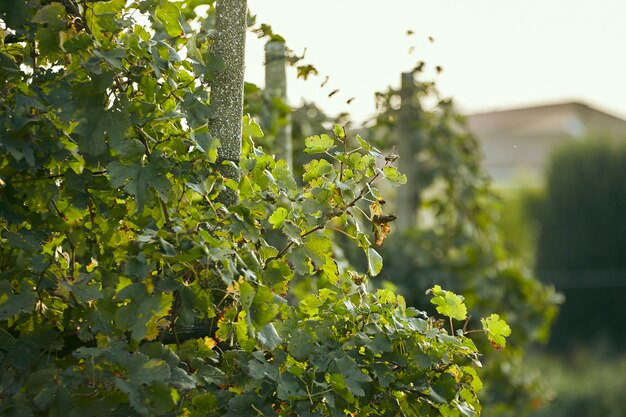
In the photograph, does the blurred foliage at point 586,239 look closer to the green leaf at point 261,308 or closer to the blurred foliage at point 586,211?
the blurred foliage at point 586,211

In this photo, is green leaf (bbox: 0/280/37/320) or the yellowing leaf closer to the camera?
green leaf (bbox: 0/280/37/320)

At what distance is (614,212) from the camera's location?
11664mm

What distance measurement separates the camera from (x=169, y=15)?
1.95 m

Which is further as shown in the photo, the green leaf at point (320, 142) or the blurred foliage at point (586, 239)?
the blurred foliage at point (586, 239)

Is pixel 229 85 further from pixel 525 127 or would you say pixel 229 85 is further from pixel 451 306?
pixel 525 127

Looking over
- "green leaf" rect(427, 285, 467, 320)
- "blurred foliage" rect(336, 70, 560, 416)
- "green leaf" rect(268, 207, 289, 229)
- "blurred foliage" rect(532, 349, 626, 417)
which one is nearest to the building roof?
"blurred foliage" rect(532, 349, 626, 417)

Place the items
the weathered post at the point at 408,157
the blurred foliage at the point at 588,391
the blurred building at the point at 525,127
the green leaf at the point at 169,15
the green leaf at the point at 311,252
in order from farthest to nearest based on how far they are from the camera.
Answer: the blurred building at the point at 525,127
the blurred foliage at the point at 588,391
the weathered post at the point at 408,157
the green leaf at the point at 169,15
the green leaf at the point at 311,252

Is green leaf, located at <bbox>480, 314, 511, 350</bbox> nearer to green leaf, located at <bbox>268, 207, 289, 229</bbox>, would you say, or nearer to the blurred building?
green leaf, located at <bbox>268, 207, 289, 229</bbox>

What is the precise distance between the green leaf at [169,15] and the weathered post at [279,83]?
0.80 m

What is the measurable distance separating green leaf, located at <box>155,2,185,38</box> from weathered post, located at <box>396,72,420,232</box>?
159 inches

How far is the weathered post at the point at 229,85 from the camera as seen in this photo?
6.52ft

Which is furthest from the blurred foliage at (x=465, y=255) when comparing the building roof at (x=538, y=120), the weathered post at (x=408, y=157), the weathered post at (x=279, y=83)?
the building roof at (x=538, y=120)

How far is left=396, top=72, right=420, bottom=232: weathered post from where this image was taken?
20.4 ft

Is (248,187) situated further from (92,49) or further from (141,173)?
(92,49)
